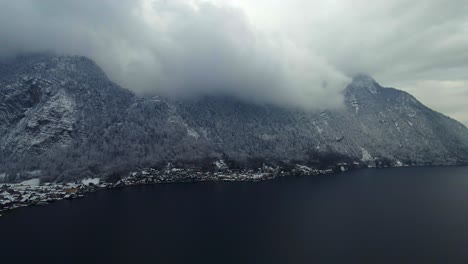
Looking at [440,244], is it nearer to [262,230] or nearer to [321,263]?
[321,263]

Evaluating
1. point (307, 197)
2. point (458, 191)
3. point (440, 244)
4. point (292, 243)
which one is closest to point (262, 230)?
point (292, 243)

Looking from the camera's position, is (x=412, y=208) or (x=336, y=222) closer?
(x=336, y=222)

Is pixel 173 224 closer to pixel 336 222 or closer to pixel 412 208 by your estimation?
pixel 336 222

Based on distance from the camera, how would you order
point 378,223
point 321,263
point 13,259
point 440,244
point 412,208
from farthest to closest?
point 412,208 < point 378,223 < point 440,244 < point 13,259 < point 321,263

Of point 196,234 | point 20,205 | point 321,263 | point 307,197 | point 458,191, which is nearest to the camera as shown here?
point 321,263

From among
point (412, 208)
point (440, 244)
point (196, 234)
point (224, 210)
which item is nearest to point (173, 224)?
point (196, 234)

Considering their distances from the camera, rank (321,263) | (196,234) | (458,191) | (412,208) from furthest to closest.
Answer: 1. (458,191)
2. (412,208)
3. (196,234)
4. (321,263)
